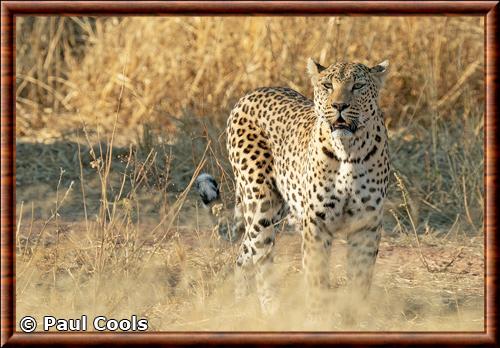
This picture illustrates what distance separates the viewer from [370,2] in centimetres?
516

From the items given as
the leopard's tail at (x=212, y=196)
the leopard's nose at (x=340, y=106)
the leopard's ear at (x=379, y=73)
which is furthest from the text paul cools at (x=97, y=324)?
the leopard's ear at (x=379, y=73)

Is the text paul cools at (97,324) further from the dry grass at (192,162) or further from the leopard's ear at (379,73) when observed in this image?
the leopard's ear at (379,73)

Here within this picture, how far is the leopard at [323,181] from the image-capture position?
558 centimetres

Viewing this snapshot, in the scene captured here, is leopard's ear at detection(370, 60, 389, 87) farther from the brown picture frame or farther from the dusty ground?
the dusty ground

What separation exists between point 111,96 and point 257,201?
4058mm

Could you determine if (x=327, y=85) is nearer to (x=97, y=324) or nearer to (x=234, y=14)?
(x=234, y=14)

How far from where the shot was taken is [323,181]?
5.68 meters

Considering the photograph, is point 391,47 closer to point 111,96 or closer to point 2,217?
point 111,96

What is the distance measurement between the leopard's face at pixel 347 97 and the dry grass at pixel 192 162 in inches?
30.6

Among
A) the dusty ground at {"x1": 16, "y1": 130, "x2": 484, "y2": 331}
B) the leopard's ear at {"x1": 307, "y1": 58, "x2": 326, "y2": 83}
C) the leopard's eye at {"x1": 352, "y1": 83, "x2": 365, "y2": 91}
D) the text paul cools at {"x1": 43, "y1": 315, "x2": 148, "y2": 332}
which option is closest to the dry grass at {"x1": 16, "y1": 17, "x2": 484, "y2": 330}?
the dusty ground at {"x1": 16, "y1": 130, "x2": 484, "y2": 331}

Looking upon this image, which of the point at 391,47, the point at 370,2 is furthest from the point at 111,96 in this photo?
the point at 370,2

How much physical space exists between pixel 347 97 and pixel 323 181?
463 mm

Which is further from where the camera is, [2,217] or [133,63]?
[133,63]

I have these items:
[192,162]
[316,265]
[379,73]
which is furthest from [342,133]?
[192,162]
